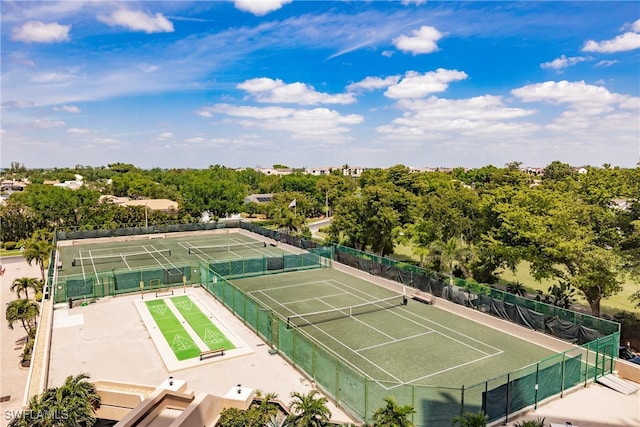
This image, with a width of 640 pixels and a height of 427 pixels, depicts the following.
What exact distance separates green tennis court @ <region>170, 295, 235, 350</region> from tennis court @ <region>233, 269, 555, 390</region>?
339 cm

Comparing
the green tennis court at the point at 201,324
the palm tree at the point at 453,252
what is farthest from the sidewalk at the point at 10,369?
the palm tree at the point at 453,252

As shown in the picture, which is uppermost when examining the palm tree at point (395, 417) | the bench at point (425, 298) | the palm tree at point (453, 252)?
the palm tree at point (453, 252)

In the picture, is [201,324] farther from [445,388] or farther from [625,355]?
[625,355]

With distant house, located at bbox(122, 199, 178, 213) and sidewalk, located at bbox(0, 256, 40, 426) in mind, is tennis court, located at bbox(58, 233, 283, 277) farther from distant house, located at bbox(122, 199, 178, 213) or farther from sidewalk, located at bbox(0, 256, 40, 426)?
distant house, located at bbox(122, 199, 178, 213)

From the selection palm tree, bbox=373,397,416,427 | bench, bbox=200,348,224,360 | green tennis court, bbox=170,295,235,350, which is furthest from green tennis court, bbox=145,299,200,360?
palm tree, bbox=373,397,416,427

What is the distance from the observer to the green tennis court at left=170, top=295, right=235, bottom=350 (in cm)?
2055

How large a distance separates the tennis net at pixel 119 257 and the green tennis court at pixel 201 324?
57.2 feet

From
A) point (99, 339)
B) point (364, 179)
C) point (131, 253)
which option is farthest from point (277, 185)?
point (99, 339)

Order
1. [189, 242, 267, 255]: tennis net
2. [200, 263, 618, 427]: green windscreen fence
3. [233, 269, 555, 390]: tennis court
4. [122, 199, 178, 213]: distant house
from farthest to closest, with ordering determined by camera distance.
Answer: [122, 199, 178, 213]: distant house < [189, 242, 267, 255]: tennis net < [233, 269, 555, 390]: tennis court < [200, 263, 618, 427]: green windscreen fence

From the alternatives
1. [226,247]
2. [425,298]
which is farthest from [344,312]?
[226,247]

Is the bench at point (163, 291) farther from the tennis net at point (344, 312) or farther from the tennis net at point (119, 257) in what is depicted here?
the tennis net at point (119, 257)

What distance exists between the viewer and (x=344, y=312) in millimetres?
26125

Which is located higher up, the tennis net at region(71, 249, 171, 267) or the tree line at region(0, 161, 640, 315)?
the tree line at region(0, 161, 640, 315)

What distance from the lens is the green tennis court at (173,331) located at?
19506 millimetres
